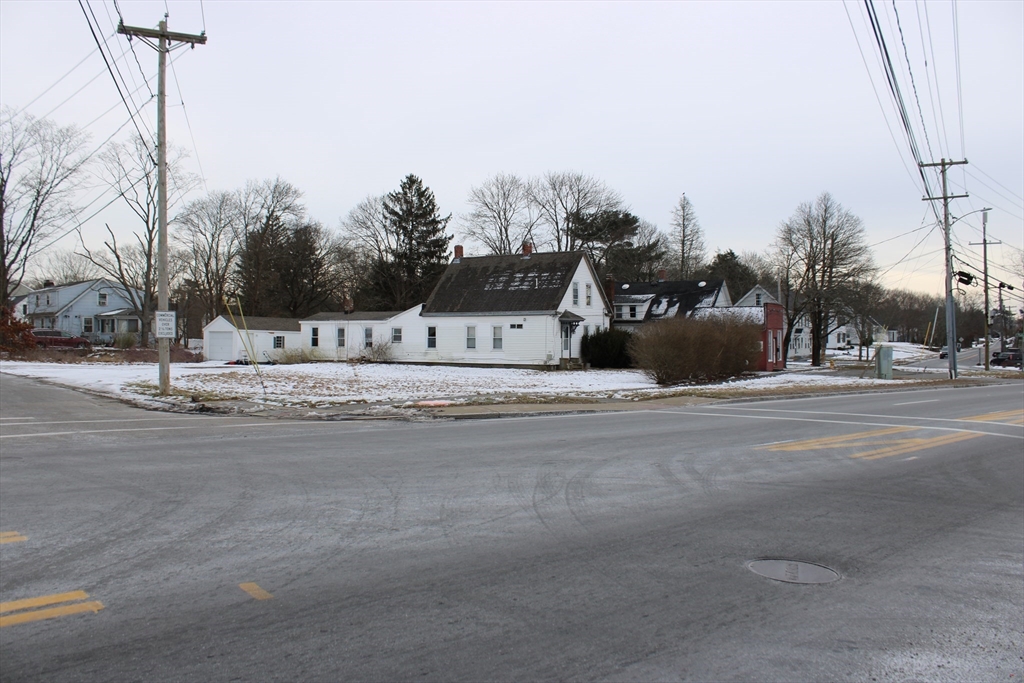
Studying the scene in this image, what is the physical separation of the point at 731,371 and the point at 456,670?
33.0 metres

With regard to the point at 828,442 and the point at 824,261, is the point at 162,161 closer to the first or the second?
the point at 828,442

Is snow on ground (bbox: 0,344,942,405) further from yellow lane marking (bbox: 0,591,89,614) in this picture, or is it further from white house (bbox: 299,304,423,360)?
yellow lane marking (bbox: 0,591,89,614)

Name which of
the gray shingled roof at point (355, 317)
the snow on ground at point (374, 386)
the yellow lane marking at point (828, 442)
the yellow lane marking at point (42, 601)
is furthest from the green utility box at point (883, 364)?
the yellow lane marking at point (42, 601)

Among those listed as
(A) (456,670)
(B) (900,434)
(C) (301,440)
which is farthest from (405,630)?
(B) (900,434)

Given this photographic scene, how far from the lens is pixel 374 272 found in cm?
6919

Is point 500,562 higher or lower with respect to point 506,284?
lower

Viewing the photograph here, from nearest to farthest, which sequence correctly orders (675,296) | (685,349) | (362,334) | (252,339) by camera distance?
(685,349), (362,334), (252,339), (675,296)

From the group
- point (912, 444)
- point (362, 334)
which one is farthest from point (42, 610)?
point (362, 334)

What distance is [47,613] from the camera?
15.3 ft

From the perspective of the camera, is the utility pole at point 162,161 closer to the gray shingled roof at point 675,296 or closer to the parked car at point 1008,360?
the gray shingled roof at point 675,296

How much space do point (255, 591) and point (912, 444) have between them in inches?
477

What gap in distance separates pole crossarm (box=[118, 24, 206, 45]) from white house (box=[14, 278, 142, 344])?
61.6m

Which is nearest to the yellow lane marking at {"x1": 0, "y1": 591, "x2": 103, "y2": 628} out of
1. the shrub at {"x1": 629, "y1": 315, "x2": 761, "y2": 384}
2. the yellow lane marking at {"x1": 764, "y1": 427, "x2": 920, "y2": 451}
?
the yellow lane marking at {"x1": 764, "y1": 427, "x2": 920, "y2": 451}

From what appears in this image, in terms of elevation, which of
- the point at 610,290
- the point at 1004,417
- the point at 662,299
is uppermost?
the point at 610,290
